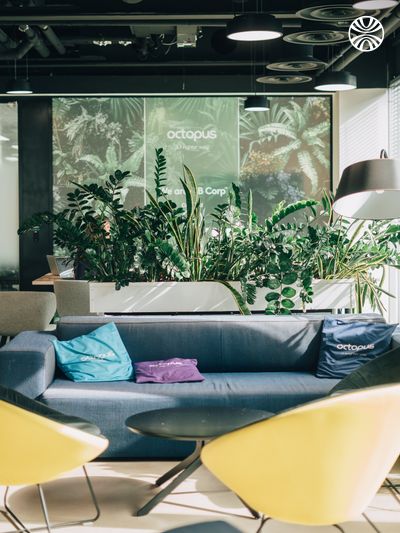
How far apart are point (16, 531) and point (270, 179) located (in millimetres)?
8610

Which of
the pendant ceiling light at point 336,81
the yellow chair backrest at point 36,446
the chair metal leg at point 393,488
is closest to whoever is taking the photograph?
the yellow chair backrest at point 36,446

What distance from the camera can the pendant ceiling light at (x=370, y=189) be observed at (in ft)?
14.7

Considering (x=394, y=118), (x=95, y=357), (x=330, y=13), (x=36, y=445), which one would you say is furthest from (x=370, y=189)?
(x=394, y=118)

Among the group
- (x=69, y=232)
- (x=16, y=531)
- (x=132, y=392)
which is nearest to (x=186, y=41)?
(x=69, y=232)

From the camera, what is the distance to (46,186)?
11.7 metres

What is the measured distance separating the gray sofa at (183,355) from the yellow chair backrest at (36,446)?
146 cm

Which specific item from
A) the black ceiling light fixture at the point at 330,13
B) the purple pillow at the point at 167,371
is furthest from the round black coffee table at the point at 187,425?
the black ceiling light fixture at the point at 330,13

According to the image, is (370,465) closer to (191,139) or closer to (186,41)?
A: (186,41)

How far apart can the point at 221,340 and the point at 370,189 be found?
4.94 feet

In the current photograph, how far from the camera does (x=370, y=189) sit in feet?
14.7

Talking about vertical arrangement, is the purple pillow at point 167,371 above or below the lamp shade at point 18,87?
below

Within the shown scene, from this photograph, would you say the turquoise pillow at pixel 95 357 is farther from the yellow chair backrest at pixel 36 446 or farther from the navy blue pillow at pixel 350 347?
the yellow chair backrest at pixel 36 446

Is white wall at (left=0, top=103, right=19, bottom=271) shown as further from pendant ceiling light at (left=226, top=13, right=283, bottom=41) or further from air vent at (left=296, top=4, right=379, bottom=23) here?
air vent at (left=296, top=4, right=379, bottom=23)

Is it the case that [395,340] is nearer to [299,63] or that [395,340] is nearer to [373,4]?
[373,4]
